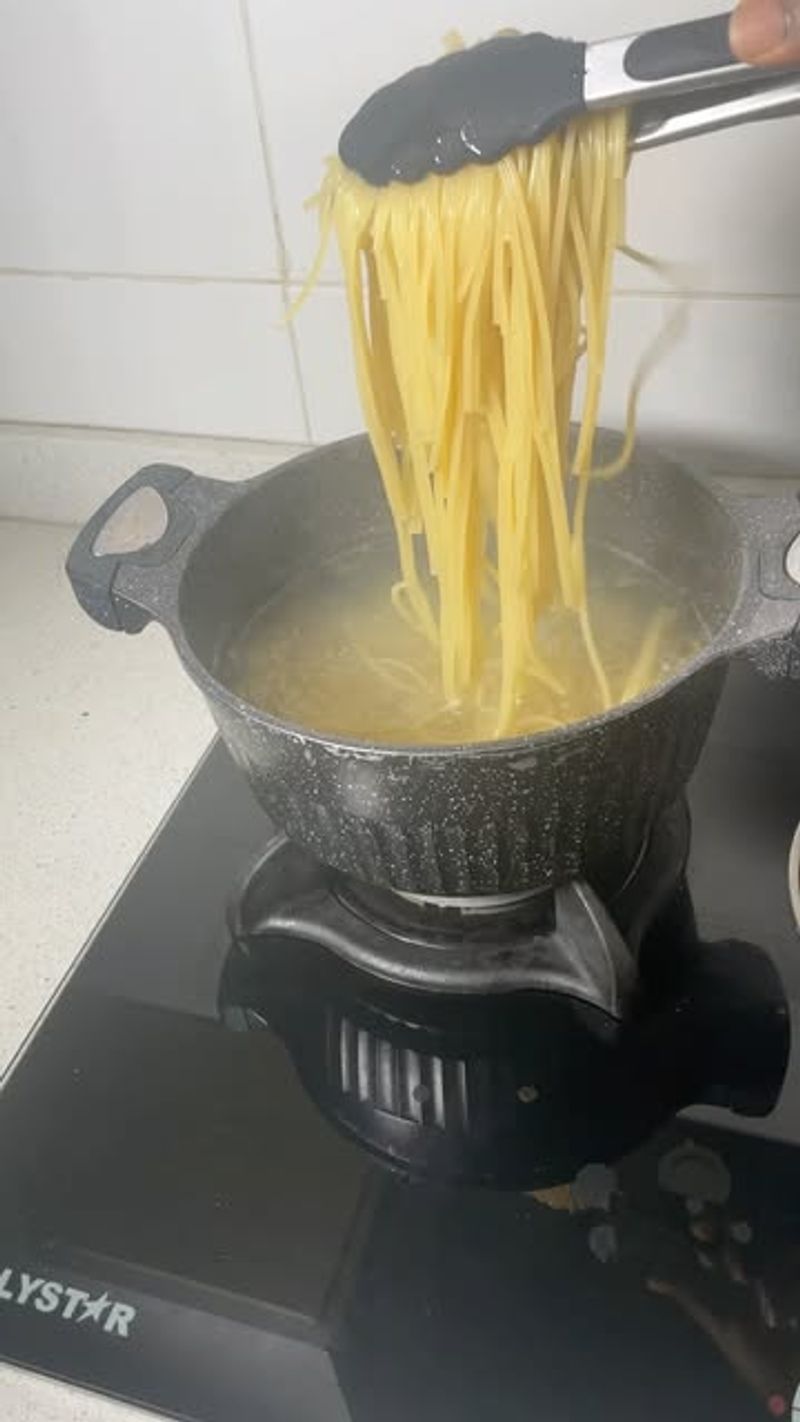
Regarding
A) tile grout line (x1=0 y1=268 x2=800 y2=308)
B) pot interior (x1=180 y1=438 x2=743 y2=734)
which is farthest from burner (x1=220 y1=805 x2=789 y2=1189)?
tile grout line (x1=0 y1=268 x2=800 y2=308)

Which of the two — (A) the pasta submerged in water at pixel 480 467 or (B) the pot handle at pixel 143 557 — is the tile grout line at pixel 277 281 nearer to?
(A) the pasta submerged in water at pixel 480 467

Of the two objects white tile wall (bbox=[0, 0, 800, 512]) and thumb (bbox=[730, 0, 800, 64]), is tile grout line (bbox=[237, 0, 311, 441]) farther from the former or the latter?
thumb (bbox=[730, 0, 800, 64])

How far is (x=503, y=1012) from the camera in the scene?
0.75 m

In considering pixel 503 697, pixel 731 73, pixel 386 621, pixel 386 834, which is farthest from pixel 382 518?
pixel 731 73

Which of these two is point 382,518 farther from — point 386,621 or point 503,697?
point 503,697

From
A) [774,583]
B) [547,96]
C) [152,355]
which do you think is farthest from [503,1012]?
[152,355]

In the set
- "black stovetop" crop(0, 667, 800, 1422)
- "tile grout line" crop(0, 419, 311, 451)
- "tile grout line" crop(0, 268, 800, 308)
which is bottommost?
"black stovetop" crop(0, 667, 800, 1422)

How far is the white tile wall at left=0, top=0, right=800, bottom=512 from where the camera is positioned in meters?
0.82

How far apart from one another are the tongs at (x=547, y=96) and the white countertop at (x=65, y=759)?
0.44 m

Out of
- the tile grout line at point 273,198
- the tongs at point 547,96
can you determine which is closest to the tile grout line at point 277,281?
the tile grout line at point 273,198

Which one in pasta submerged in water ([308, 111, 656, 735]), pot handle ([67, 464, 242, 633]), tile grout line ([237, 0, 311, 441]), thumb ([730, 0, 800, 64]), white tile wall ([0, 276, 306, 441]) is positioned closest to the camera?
thumb ([730, 0, 800, 64])

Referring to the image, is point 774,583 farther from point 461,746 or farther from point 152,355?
point 152,355

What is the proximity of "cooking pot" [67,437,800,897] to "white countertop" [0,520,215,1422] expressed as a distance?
14 centimetres

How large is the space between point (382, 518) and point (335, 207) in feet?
0.84
